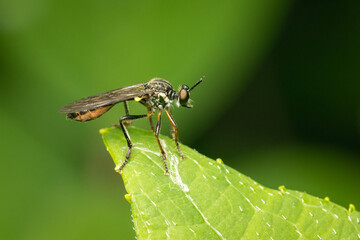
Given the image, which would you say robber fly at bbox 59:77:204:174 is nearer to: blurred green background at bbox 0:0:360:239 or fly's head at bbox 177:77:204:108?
fly's head at bbox 177:77:204:108

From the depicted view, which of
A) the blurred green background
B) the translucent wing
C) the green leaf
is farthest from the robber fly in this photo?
the green leaf

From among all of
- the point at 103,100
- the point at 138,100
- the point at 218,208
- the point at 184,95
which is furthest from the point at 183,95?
the point at 218,208

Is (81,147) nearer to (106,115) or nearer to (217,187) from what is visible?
(106,115)

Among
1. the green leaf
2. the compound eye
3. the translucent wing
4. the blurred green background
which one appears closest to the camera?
the green leaf

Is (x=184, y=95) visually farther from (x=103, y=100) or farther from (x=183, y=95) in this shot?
(x=103, y=100)

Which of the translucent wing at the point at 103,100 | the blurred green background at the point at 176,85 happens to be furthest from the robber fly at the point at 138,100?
the blurred green background at the point at 176,85
